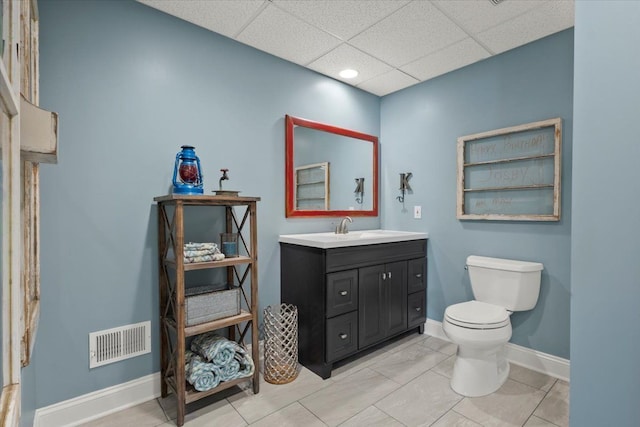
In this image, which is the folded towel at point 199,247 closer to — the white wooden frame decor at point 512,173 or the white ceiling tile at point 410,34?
the white ceiling tile at point 410,34

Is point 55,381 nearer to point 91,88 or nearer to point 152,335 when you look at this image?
point 152,335

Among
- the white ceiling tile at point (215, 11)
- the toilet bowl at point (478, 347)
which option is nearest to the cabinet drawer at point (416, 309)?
the toilet bowl at point (478, 347)

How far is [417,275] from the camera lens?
275cm

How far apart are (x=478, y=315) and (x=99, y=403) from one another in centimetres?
224

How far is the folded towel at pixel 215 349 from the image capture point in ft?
5.98

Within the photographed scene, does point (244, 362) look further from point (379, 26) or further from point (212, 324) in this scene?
point (379, 26)

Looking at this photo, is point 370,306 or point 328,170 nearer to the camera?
point 370,306

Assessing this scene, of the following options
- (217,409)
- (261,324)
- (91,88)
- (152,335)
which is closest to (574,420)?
(217,409)

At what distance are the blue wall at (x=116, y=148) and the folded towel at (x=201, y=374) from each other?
0.97 feet

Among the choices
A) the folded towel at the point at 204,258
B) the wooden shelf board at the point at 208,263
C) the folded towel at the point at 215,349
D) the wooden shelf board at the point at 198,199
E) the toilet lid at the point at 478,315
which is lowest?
the folded towel at the point at 215,349

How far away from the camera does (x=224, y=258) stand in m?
1.89

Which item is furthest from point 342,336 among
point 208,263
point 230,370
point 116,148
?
point 116,148

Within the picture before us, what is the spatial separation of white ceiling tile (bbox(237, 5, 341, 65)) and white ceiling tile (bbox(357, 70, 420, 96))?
0.67m

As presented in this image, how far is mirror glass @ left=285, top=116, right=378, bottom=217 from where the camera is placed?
99.8 inches
